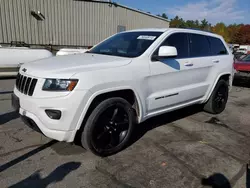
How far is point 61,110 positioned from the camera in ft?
8.57

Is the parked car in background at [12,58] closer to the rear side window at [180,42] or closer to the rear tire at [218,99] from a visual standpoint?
the rear side window at [180,42]

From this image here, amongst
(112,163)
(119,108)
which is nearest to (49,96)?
(119,108)

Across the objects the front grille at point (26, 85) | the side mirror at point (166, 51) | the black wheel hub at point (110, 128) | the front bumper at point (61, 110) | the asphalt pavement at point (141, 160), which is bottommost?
the asphalt pavement at point (141, 160)

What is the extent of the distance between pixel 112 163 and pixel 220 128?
2.58m

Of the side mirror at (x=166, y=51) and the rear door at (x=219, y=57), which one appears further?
the rear door at (x=219, y=57)

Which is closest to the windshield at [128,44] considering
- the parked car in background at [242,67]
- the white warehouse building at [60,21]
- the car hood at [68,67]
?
the car hood at [68,67]

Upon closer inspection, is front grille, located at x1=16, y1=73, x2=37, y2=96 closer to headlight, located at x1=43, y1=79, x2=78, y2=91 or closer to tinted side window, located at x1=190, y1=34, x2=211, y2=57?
headlight, located at x1=43, y1=79, x2=78, y2=91

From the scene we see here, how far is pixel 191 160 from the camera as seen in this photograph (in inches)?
124

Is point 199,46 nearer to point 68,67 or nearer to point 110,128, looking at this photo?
point 110,128

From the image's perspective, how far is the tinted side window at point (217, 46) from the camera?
491cm

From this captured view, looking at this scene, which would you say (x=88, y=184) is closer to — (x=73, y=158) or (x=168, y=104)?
(x=73, y=158)

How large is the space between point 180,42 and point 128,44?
0.97 meters

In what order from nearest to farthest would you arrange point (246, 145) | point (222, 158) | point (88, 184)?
point (88, 184) < point (222, 158) < point (246, 145)

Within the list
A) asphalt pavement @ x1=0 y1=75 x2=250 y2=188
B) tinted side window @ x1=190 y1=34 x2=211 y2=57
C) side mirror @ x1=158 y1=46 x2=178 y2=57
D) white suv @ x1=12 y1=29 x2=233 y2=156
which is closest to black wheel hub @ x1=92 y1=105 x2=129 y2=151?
white suv @ x1=12 y1=29 x2=233 y2=156
